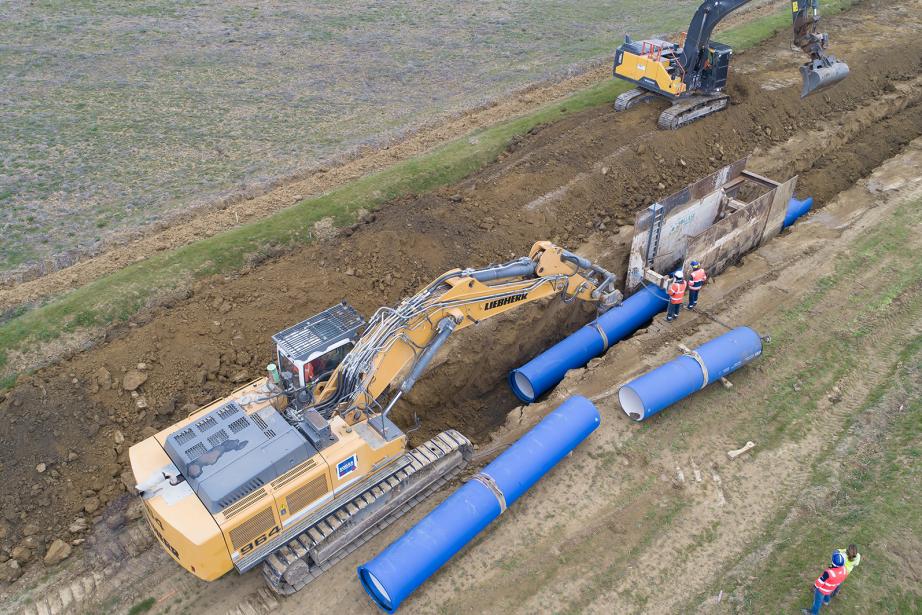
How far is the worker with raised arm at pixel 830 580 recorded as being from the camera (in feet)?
31.0

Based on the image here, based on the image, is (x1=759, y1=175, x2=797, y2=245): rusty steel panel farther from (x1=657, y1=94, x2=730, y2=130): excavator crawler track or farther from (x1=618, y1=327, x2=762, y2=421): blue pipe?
(x1=618, y1=327, x2=762, y2=421): blue pipe

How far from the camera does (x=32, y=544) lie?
36.8 ft

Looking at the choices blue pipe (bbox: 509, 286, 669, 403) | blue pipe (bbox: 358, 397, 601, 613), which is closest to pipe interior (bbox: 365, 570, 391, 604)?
blue pipe (bbox: 358, 397, 601, 613)

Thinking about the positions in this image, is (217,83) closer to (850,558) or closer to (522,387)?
(522,387)

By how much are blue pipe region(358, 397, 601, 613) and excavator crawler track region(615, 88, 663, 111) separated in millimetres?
12708

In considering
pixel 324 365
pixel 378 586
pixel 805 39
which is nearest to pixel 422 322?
pixel 324 365

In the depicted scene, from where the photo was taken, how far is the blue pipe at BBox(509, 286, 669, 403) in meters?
14.4

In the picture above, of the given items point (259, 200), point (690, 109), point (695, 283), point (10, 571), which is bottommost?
point (10, 571)

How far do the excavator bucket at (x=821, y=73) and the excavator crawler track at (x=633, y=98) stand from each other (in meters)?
4.97

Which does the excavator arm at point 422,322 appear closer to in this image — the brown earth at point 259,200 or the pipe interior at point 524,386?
the pipe interior at point 524,386

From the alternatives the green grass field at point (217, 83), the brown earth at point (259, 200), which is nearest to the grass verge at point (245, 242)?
the brown earth at point (259, 200)

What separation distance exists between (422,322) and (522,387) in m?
4.09

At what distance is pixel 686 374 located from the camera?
1312 cm

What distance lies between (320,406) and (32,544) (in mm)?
5212
